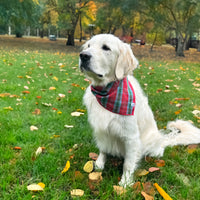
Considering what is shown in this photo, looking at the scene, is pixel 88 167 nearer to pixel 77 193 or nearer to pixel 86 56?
pixel 77 193

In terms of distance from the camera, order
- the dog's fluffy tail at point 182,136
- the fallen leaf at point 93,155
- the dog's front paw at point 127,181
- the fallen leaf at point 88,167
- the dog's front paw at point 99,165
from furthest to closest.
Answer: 1. the dog's fluffy tail at point 182,136
2. the fallen leaf at point 93,155
3. the dog's front paw at point 99,165
4. the fallen leaf at point 88,167
5. the dog's front paw at point 127,181

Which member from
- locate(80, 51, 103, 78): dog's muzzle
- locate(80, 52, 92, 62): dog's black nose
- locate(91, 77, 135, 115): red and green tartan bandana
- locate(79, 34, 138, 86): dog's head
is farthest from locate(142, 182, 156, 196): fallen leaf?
locate(80, 52, 92, 62): dog's black nose

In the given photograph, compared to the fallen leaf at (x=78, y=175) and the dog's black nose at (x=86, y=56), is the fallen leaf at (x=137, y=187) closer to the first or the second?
the fallen leaf at (x=78, y=175)

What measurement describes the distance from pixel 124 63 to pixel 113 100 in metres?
0.42

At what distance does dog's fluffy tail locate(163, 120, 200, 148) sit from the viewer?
2947 millimetres

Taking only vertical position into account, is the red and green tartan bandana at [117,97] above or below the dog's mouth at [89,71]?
below

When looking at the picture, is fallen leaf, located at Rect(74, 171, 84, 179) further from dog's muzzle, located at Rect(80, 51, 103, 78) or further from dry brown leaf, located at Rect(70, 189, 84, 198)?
dog's muzzle, located at Rect(80, 51, 103, 78)

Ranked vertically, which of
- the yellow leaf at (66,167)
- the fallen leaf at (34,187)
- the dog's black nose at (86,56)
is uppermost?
the dog's black nose at (86,56)

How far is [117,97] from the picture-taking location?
2332 millimetres

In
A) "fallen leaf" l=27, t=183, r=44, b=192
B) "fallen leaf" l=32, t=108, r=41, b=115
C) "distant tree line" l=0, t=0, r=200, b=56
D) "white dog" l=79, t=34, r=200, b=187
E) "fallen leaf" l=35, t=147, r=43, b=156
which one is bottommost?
"fallen leaf" l=27, t=183, r=44, b=192

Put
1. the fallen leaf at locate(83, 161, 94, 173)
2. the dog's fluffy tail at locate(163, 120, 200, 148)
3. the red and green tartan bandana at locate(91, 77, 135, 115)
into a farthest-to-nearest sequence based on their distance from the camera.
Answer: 1. the dog's fluffy tail at locate(163, 120, 200, 148)
2. the fallen leaf at locate(83, 161, 94, 173)
3. the red and green tartan bandana at locate(91, 77, 135, 115)

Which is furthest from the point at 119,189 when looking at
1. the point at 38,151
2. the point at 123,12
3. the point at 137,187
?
the point at 123,12

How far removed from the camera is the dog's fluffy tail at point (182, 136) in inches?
116

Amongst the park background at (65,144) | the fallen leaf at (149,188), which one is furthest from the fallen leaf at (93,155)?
the fallen leaf at (149,188)
